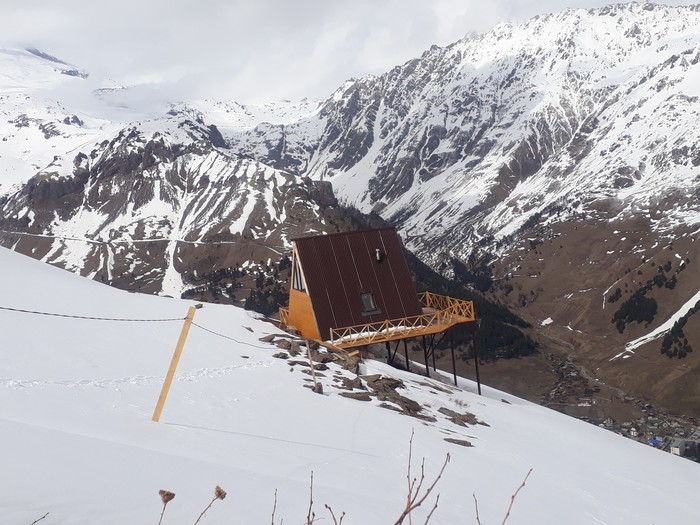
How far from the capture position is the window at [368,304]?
35.2 metres

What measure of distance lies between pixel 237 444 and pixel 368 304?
25014mm

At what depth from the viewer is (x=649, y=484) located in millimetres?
17312

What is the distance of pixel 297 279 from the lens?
36719 mm

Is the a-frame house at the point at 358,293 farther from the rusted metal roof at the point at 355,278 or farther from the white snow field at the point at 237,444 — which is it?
the white snow field at the point at 237,444

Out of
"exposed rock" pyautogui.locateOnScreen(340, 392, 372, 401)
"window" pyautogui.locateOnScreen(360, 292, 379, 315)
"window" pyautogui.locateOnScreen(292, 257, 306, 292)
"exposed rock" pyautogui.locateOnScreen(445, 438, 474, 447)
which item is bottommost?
"exposed rock" pyautogui.locateOnScreen(445, 438, 474, 447)

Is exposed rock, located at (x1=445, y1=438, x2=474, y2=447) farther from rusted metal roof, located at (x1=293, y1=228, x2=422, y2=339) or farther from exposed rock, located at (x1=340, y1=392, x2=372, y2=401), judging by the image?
rusted metal roof, located at (x1=293, y1=228, x2=422, y2=339)

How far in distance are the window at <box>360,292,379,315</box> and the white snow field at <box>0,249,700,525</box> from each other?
887 cm

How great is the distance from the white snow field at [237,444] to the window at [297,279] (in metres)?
9.22

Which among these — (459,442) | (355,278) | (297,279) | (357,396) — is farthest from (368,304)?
(459,442)

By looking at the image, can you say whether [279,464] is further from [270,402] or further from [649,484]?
[649,484]

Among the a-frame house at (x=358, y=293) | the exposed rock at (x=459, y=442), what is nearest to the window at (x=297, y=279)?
the a-frame house at (x=358, y=293)

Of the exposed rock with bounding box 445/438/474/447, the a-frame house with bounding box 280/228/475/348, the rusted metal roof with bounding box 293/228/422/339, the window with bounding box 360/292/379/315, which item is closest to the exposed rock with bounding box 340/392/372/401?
the exposed rock with bounding box 445/438/474/447

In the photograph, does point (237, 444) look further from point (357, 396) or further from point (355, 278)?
point (355, 278)

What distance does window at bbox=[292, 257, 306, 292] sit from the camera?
3566 centimetres
